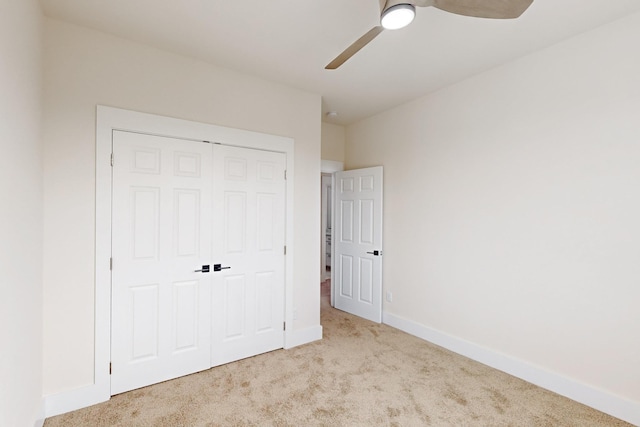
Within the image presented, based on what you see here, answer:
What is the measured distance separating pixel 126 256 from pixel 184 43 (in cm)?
179

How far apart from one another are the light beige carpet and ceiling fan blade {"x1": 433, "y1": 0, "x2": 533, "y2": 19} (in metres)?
2.44

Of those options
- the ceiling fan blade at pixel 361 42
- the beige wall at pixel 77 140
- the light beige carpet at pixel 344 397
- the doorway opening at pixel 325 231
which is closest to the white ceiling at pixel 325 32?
the beige wall at pixel 77 140

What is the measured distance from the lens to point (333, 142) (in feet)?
14.8

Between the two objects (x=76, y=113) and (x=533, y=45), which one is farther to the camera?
(x=533, y=45)

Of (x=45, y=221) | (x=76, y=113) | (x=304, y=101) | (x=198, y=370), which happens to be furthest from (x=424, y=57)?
(x=198, y=370)

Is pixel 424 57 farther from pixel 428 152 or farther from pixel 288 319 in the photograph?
pixel 288 319

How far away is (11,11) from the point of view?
1.44m

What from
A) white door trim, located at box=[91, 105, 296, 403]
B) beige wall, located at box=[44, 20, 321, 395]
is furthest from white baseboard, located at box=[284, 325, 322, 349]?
beige wall, located at box=[44, 20, 321, 395]

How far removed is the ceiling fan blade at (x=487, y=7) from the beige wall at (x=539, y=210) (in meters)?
1.37

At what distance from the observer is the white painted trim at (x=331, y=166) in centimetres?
440

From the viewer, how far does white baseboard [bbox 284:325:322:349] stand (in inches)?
123

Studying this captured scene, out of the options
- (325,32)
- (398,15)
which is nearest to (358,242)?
(325,32)

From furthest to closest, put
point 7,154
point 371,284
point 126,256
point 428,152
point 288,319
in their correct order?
1. point 371,284
2. point 428,152
3. point 288,319
4. point 126,256
5. point 7,154

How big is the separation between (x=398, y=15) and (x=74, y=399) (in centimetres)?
322
